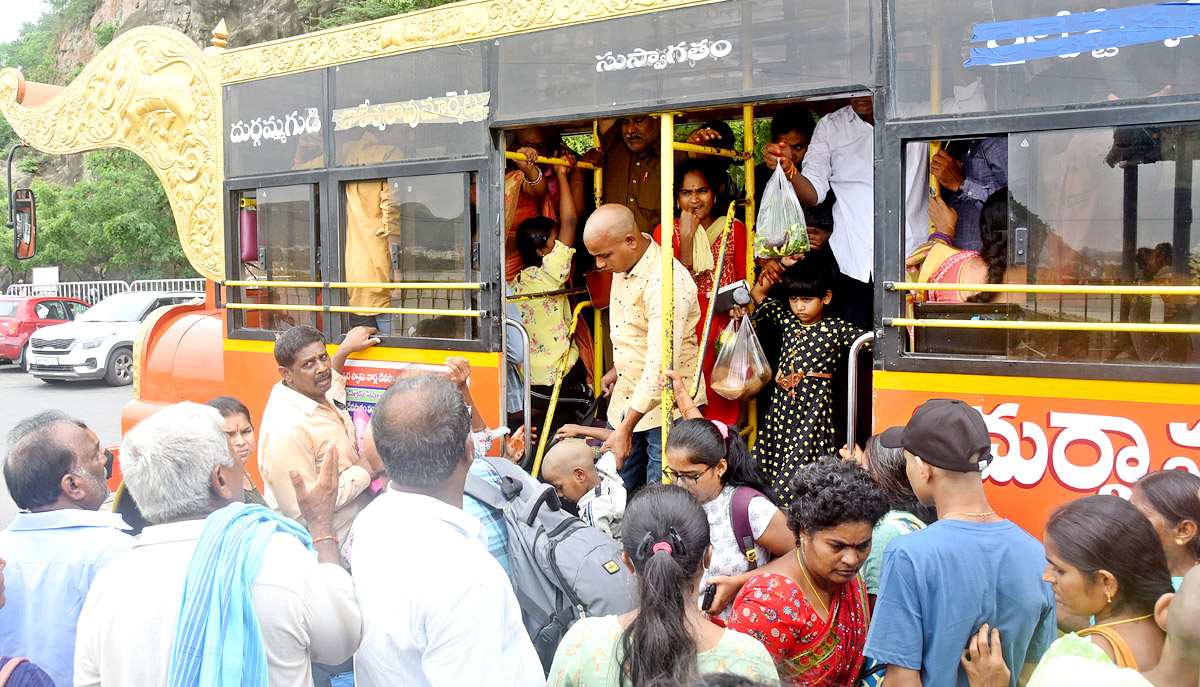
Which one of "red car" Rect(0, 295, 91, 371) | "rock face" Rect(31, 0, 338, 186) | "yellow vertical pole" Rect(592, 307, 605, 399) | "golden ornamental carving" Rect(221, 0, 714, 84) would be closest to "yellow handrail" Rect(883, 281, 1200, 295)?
"golden ornamental carving" Rect(221, 0, 714, 84)

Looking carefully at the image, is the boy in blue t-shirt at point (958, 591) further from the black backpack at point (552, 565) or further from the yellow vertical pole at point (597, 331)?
the yellow vertical pole at point (597, 331)

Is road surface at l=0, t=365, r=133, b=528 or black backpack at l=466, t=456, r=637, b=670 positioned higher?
black backpack at l=466, t=456, r=637, b=670

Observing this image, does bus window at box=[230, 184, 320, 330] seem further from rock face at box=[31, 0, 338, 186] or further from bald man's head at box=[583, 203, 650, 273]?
rock face at box=[31, 0, 338, 186]

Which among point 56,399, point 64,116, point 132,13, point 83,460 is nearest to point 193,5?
point 132,13

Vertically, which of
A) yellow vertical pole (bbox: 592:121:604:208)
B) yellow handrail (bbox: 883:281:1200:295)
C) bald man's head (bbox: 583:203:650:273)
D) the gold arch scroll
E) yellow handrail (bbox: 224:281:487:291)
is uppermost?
the gold arch scroll

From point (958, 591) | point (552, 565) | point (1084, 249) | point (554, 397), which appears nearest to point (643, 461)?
point (554, 397)

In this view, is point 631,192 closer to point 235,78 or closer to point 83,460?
point 235,78

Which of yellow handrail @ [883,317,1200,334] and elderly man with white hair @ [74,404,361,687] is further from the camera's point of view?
yellow handrail @ [883,317,1200,334]

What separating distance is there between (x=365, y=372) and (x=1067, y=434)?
3.36 meters

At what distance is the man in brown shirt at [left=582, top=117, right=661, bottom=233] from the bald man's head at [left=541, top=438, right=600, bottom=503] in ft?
6.73

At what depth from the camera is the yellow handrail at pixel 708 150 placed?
4242 millimetres

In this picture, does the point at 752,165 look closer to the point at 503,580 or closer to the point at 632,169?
the point at 632,169

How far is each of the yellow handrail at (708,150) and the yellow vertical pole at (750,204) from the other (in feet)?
0.12

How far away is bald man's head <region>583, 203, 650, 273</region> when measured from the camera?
4.38 meters
